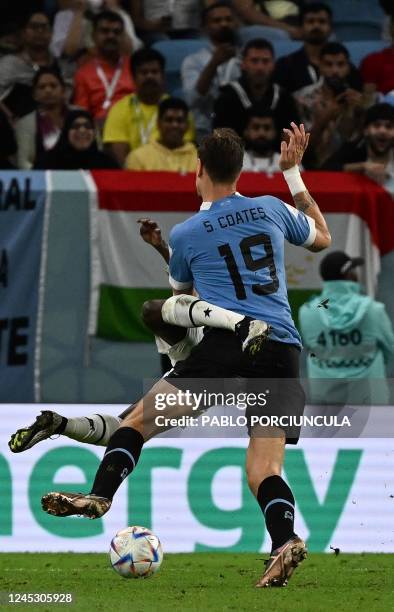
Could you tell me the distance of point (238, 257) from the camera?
21.9 ft

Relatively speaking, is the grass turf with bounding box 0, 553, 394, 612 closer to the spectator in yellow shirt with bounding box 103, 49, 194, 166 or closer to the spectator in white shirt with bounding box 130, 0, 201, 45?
the spectator in yellow shirt with bounding box 103, 49, 194, 166

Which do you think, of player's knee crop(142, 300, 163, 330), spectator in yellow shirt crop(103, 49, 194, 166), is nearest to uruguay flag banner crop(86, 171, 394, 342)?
spectator in yellow shirt crop(103, 49, 194, 166)

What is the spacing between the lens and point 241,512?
31.0 ft

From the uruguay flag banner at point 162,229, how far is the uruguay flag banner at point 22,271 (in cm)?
45

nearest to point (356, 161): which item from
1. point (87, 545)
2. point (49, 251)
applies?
point (49, 251)

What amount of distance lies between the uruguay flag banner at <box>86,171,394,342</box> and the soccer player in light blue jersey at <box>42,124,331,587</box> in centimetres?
482

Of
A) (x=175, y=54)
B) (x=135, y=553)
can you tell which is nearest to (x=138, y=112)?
(x=175, y=54)

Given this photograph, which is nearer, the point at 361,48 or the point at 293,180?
the point at 293,180

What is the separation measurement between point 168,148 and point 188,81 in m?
1.40

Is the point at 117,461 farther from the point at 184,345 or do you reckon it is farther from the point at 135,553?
the point at 184,345

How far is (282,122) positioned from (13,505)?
5.10 m

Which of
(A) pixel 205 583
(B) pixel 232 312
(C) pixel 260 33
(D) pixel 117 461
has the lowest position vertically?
(A) pixel 205 583

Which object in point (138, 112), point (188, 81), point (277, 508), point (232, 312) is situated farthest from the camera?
point (188, 81)

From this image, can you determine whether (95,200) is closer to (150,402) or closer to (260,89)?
(260,89)
